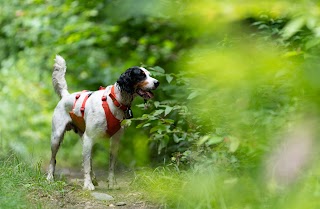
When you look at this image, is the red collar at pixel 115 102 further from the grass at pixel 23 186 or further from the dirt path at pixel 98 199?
the grass at pixel 23 186

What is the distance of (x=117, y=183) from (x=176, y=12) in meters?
4.33

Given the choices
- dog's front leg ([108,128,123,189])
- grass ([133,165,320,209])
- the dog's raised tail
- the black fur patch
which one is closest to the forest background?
grass ([133,165,320,209])

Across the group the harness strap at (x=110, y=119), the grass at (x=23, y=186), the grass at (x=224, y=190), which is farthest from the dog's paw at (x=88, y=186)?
the harness strap at (x=110, y=119)

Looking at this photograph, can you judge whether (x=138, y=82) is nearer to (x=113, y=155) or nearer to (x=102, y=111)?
(x=102, y=111)

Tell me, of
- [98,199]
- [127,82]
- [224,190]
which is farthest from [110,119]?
[224,190]

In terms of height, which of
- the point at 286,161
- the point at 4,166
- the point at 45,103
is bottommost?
the point at 45,103

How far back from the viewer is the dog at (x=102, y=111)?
4914 mm

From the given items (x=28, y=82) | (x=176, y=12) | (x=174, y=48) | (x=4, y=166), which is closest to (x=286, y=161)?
(x=176, y=12)

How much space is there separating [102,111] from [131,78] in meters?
0.45

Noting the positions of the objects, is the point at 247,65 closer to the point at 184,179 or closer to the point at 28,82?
the point at 184,179

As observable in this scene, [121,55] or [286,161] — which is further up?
[286,161]

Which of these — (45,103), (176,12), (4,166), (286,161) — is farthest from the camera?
(45,103)

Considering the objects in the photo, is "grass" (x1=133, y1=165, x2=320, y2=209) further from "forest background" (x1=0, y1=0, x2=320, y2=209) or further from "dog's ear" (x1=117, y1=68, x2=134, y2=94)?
"dog's ear" (x1=117, y1=68, x2=134, y2=94)

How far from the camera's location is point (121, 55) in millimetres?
6664
